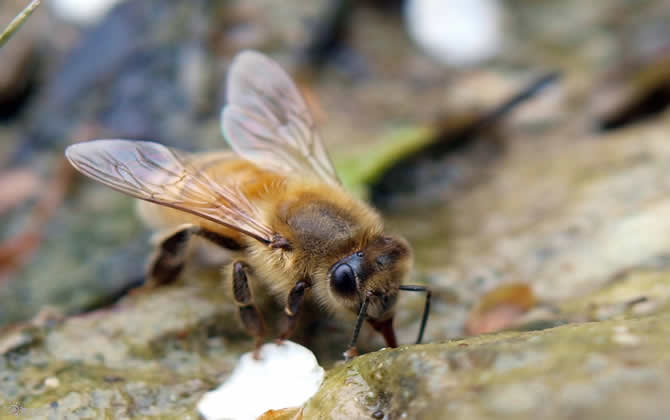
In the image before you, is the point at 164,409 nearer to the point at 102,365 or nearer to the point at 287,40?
the point at 102,365

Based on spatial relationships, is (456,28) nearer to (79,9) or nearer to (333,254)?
(79,9)

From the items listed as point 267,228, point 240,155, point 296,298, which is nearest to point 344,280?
point 296,298

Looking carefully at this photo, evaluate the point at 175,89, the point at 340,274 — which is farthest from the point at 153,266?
the point at 175,89

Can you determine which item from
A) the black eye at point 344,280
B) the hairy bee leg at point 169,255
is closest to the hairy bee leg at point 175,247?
the hairy bee leg at point 169,255

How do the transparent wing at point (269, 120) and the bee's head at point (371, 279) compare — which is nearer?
the bee's head at point (371, 279)

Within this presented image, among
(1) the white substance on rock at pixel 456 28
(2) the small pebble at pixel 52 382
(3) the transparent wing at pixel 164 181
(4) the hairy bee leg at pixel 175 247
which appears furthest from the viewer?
(1) the white substance on rock at pixel 456 28

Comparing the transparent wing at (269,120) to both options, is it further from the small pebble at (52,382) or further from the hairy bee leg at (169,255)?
the small pebble at (52,382)

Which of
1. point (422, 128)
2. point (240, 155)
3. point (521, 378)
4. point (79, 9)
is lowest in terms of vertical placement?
point (521, 378)

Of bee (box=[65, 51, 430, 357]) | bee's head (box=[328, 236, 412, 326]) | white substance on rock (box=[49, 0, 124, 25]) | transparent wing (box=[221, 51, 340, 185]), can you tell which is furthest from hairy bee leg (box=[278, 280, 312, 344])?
white substance on rock (box=[49, 0, 124, 25])
